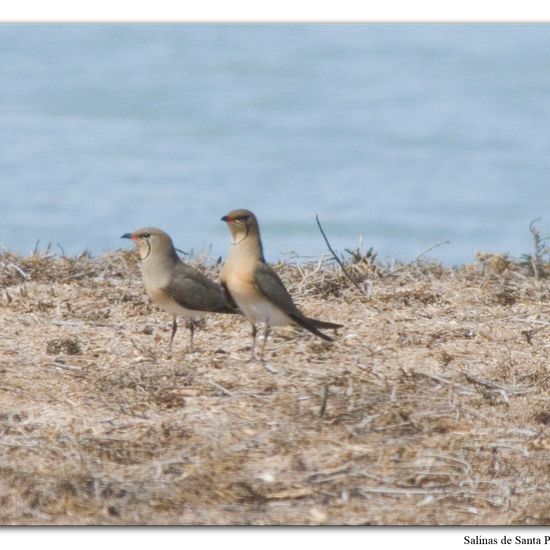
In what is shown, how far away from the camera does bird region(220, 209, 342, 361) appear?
23.3 ft

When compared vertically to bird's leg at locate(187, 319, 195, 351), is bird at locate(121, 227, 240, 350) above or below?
above

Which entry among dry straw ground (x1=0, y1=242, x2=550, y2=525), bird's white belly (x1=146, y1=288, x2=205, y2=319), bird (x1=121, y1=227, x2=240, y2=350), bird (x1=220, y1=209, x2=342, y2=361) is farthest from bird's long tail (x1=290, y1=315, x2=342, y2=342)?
bird's white belly (x1=146, y1=288, x2=205, y2=319)

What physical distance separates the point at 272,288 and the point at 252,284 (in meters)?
0.10

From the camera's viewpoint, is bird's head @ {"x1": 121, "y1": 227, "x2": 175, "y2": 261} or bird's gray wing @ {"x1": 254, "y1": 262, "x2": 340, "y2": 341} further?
bird's head @ {"x1": 121, "y1": 227, "x2": 175, "y2": 261}

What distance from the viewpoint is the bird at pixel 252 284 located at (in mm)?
7113

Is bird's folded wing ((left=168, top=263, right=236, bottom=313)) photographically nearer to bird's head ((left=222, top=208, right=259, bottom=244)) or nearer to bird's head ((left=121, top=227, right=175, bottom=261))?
bird's head ((left=121, top=227, right=175, bottom=261))

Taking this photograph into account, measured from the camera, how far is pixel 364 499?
5.88 meters

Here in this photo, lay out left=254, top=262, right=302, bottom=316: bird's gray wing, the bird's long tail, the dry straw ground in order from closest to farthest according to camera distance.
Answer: the dry straw ground < left=254, top=262, right=302, bottom=316: bird's gray wing < the bird's long tail

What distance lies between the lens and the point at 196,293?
7461 mm

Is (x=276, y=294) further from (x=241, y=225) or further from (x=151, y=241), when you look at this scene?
(x=151, y=241)

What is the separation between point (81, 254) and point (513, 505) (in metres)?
4.34

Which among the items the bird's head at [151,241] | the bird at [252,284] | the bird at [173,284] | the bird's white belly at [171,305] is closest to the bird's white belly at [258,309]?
the bird at [252,284]

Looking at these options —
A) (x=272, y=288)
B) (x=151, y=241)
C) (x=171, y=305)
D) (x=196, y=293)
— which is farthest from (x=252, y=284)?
(x=151, y=241)

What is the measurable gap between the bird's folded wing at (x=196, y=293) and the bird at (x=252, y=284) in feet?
0.79
